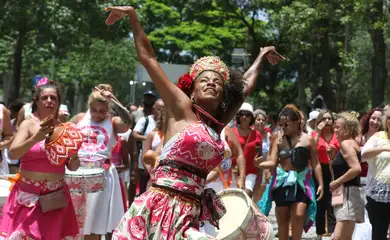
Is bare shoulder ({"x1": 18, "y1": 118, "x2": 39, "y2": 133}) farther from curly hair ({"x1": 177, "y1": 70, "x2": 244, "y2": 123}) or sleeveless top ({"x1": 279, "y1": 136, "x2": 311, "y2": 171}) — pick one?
sleeveless top ({"x1": 279, "y1": 136, "x2": 311, "y2": 171})

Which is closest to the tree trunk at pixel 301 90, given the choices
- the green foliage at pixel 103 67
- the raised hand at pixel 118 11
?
the green foliage at pixel 103 67

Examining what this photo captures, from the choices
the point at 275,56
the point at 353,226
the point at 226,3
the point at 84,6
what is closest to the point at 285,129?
the point at 353,226

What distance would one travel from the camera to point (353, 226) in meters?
9.78

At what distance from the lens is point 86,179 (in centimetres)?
892

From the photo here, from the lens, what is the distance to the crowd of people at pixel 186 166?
5.29 meters

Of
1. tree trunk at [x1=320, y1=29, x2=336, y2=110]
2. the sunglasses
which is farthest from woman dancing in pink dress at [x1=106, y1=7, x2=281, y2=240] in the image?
tree trunk at [x1=320, y1=29, x2=336, y2=110]

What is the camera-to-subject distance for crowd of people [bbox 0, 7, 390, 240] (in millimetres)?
5293

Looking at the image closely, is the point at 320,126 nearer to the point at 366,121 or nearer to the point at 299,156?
the point at 366,121

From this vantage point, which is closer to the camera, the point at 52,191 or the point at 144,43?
the point at 144,43

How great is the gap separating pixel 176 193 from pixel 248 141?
21.8ft

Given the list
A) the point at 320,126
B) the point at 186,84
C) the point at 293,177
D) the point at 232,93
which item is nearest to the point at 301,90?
the point at 320,126

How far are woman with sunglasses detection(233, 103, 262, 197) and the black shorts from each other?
1989 millimetres

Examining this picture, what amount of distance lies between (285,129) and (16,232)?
405 centimetres

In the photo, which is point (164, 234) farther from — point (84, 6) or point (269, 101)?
point (269, 101)
